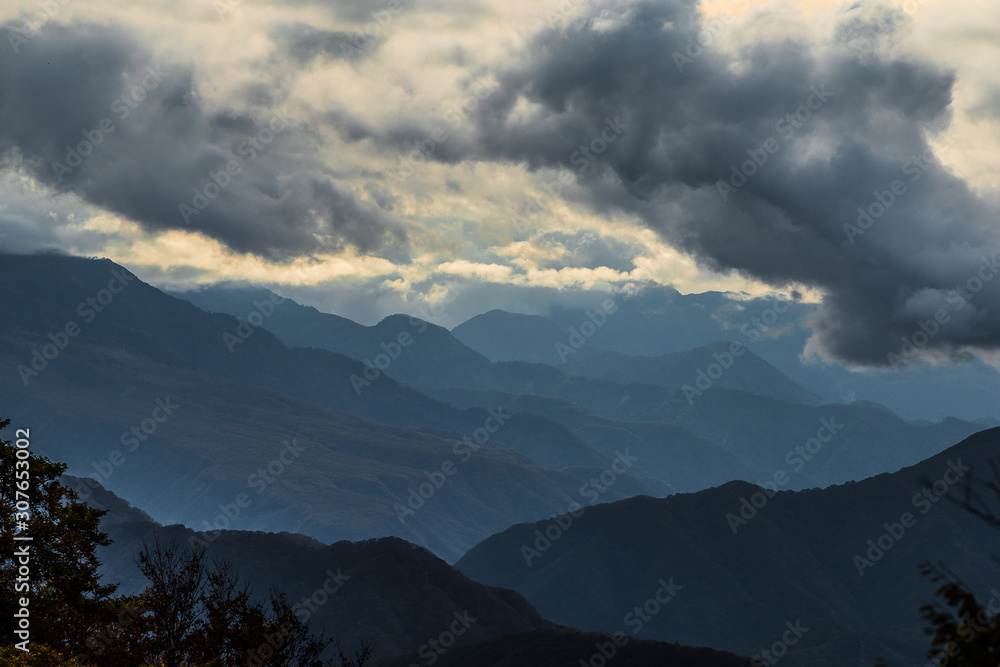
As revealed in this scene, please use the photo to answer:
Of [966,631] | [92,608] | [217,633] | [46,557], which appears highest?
[46,557]

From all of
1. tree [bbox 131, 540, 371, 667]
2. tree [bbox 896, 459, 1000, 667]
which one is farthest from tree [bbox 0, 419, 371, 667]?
tree [bbox 896, 459, 1000, 667]

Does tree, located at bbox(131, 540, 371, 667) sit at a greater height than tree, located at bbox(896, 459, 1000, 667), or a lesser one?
greater

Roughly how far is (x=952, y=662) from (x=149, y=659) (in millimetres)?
35082

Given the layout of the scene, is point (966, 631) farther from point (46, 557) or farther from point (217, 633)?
point (46, 557)

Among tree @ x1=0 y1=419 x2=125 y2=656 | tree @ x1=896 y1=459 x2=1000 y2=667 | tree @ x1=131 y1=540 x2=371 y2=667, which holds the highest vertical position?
tree @ x1=0 y1=419 x2=125 y2=656

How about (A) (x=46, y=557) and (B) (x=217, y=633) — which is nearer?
(B) (x=217, y=633)

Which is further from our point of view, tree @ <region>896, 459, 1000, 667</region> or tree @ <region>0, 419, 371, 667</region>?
tree @ <region>0, 419, 371, 667</region>

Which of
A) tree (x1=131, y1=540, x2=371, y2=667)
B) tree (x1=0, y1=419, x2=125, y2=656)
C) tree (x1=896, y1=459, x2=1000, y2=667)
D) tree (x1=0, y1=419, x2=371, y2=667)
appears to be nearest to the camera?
tree (x1=896, y1=459, x2=1000, y2=667)

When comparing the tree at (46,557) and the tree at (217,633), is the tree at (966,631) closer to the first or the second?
the tree at (217,633)

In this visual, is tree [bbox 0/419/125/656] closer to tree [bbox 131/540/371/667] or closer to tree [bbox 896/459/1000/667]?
tree [bbox 131/540/371/667]

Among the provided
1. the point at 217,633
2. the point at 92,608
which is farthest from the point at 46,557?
the point at 217,633

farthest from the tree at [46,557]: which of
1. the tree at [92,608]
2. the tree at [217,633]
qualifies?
the tree at [217,633]

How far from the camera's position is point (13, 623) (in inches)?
1692

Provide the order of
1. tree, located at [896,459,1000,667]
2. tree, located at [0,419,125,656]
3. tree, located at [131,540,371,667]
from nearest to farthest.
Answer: tree, located at [896,459,1000,667], tree, located at [131,540,371,667], tree, located at [0,419,125,656]
